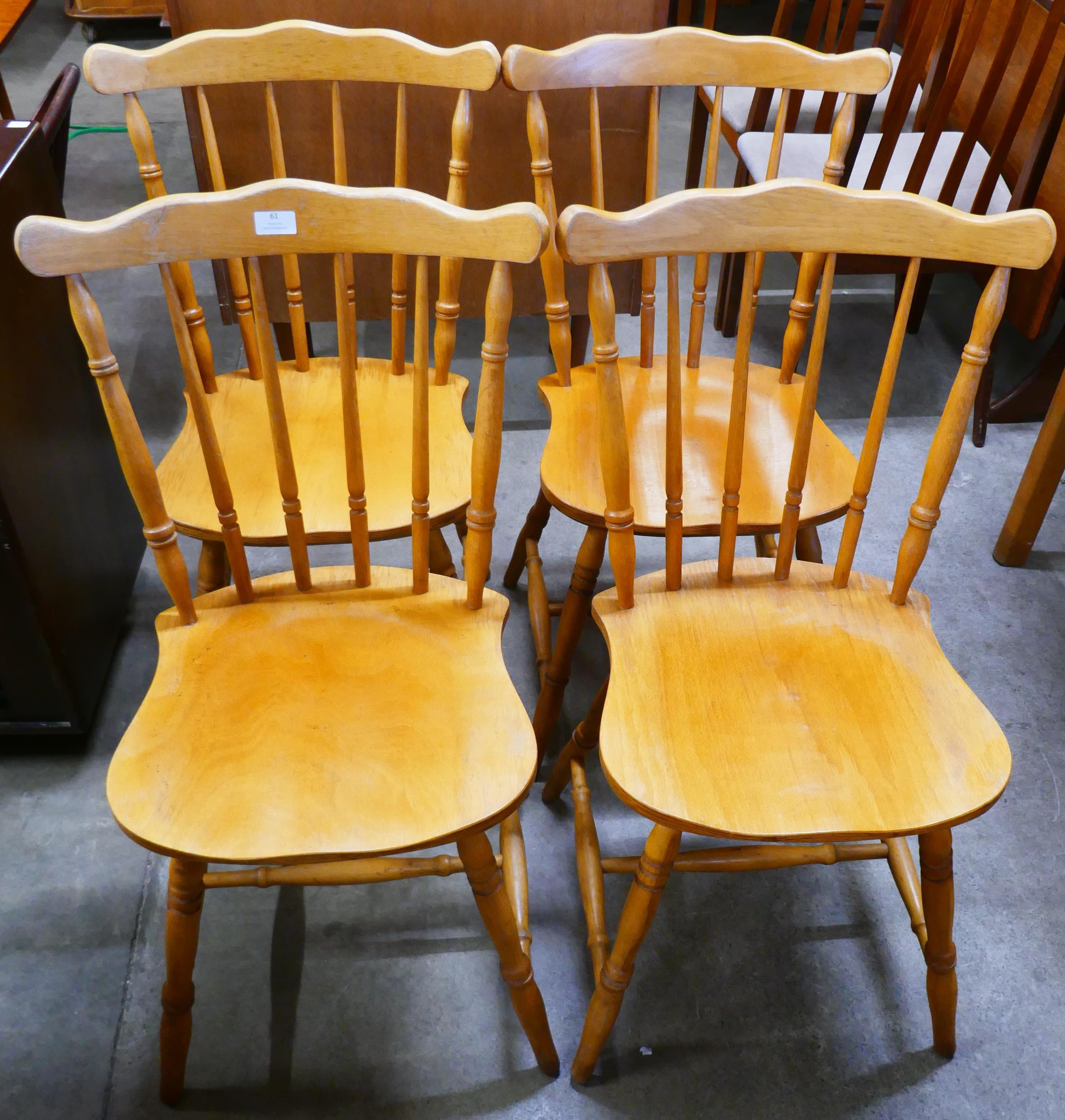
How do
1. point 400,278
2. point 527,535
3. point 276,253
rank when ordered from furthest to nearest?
point 527,535
point 400,278
point 276,253

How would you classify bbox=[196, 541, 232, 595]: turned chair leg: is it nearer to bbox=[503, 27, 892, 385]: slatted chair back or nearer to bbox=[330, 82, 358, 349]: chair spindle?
bbox=[330, 82, 358, 349]: chair spindle

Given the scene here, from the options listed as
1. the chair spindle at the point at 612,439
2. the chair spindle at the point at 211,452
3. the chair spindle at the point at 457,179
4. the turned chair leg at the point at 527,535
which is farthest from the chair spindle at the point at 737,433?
the chair spindle at the point at 211,452

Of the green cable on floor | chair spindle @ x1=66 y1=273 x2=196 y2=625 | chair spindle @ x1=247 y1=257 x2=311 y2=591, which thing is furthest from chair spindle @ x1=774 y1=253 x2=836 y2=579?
the green cable on floor

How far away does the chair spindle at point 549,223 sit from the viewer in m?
1.28

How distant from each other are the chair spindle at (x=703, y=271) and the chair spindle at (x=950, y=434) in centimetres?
37

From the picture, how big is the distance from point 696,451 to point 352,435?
0.50m

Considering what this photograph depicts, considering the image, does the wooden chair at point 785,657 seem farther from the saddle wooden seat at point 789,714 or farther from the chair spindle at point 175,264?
the chair spindle at point 175,264

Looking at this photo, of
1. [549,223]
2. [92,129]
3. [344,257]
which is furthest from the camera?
[92,129]

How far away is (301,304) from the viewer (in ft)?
4.66

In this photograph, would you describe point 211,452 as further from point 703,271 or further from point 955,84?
point 955,84

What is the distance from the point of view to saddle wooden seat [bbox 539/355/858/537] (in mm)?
1277

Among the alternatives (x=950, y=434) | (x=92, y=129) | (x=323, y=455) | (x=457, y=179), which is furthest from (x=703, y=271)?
(x=92, y=129)

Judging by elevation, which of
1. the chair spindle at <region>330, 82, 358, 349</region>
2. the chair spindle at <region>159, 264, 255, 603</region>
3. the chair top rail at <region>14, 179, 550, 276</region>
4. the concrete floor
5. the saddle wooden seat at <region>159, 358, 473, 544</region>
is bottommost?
the concrete floor

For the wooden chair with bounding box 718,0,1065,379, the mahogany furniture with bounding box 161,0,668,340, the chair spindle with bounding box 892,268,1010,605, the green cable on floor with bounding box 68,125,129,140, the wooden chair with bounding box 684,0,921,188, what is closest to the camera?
the chair spindle with bounding box 892,268,1010,605
